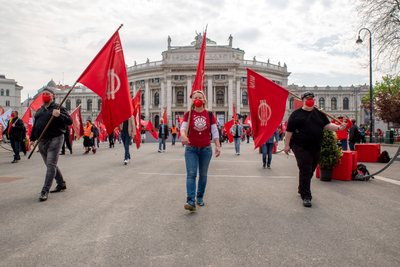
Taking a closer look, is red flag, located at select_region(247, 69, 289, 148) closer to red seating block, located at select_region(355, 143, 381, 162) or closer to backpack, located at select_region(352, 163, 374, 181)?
backpack, located at select_region(352, 163, 374, 181)

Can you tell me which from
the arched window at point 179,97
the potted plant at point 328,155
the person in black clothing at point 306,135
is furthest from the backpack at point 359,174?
the arched window at point 179,97

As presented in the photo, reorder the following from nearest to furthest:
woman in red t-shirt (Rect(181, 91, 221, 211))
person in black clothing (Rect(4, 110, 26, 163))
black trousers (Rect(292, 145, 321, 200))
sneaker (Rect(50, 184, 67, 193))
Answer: woman in red t-shirt (Rect(181, 91, 221, 211)) < black trousers (Rect(292, 145, 321, 200)) < sneaker (Rect(50, 184, 67, 193)) < person in black clothing (Rect(4, 110, 26, 163))

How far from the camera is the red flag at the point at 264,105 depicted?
7.23m

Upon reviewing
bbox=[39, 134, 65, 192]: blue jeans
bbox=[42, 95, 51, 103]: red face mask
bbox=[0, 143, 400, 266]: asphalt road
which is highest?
bbox=[42, 95, 51, 103]: red face mask

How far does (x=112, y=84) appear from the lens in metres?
6.97

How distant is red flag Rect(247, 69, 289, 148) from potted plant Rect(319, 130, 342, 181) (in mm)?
1243

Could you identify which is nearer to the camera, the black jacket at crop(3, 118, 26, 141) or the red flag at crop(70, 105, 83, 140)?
the black jacket at crop(3, 118, 26, 141)

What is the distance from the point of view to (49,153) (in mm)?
5699

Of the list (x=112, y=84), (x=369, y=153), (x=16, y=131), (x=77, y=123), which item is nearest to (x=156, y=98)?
(x=77, y=123)

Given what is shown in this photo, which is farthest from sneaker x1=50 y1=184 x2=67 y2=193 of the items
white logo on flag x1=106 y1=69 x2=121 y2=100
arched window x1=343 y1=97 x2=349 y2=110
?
arched window x1=343 y1=97 x2=349 y2=110

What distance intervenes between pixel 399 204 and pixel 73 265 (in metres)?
4.86

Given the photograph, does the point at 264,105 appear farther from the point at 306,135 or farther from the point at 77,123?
the point at 77,123

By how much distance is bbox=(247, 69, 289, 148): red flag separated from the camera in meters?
7.23

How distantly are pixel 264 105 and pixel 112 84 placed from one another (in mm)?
3294
